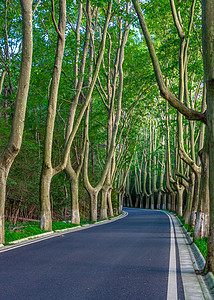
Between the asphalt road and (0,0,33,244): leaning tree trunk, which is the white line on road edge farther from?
(0,0,33,244): leaning tree trunk

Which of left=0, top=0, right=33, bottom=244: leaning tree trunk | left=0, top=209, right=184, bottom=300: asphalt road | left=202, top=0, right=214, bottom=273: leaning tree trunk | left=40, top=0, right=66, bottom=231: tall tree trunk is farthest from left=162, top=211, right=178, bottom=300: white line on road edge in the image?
left=40, top=0, right=66, bottom=231: tall tree trunk

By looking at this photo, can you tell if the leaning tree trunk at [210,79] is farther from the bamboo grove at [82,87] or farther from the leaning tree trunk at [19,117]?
the leaning tree trunk at [19,117]

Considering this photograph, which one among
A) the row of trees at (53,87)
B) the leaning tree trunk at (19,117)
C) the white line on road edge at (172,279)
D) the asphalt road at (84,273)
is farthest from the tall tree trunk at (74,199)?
the white line on road edge at (172,279)

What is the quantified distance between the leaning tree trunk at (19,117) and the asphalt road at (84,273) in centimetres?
198

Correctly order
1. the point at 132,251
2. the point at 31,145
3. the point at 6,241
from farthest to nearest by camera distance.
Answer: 1. the point at 31,145
2. the point at 6,241
3. the point at 132,251

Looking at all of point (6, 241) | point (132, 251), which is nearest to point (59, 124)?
point (6, 241)

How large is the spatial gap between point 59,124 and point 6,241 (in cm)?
1734

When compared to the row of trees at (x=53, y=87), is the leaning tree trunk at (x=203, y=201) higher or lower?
lower

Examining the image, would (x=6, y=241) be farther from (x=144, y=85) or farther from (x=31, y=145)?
(x=144, y=85)

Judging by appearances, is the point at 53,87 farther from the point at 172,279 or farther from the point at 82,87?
the point at 172,279

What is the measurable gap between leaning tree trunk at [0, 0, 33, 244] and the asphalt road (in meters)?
1.98

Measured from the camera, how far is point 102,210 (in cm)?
2684

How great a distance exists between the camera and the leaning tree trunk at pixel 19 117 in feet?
34.9

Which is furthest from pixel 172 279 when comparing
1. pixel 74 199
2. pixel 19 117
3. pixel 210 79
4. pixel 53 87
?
pixel 74 199
